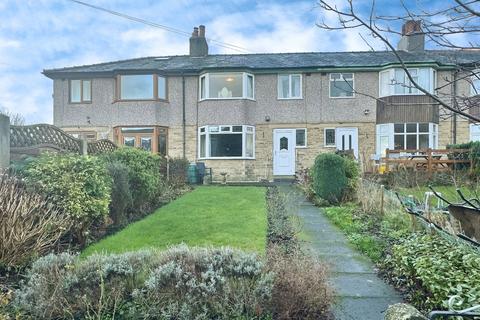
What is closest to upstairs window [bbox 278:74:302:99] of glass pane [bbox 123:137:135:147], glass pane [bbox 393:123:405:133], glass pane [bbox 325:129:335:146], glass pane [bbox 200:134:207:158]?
glass pane [bbox 325:129:335:146]

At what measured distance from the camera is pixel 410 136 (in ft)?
64.2

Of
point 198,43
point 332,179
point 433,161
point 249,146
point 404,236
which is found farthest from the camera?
point 198,43

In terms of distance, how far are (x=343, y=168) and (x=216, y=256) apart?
8249 millimetres

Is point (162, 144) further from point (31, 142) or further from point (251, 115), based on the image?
point (31, 142)

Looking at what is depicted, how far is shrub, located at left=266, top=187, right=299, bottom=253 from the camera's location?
650 cm

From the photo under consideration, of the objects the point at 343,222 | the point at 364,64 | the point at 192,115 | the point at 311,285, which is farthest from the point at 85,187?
the point at 364,64

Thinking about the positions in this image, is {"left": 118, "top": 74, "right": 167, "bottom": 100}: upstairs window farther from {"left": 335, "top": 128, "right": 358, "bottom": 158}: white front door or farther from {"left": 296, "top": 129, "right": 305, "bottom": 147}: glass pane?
{"left": 335, "top": 128, "right": 358, "bottom": 158}: white front door

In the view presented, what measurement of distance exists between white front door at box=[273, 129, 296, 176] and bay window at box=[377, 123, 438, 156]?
4.50 m

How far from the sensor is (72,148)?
1053cm

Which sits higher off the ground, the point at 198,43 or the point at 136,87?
the point at 198,43

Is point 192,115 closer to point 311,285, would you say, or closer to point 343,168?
point 343,168

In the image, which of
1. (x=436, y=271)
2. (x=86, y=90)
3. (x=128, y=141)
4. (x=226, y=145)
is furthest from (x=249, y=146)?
(x=436, y=271)

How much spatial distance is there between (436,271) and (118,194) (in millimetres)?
6415

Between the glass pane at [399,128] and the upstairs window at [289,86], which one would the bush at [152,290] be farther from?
the glass pane at [399,128]
